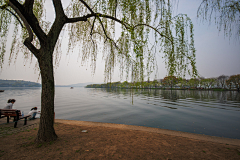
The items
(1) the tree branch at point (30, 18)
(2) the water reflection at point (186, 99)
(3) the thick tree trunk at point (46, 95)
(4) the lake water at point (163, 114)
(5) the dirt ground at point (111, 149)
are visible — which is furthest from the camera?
(2) the water reflection at point (186, 99)

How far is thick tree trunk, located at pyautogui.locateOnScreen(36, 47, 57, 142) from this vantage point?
404 cm

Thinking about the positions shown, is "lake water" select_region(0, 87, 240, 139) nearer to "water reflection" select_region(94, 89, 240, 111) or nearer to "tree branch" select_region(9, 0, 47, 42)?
"water reflection" select_region(94, 89, 240, 111)

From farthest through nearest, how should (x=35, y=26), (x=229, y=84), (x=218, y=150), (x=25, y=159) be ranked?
(x=229, y=84)
(x=218, y=150)
(x=35, y=26)
(x=25, y=159)

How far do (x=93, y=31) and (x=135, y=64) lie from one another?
2963 millimetres

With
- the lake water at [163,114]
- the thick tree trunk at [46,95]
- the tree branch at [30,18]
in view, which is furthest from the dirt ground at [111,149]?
the tree branch at [30,18]

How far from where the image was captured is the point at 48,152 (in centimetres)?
364

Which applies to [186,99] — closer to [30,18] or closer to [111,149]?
[111,149]

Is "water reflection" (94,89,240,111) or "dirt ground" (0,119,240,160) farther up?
"dirt ground" (0,119,240,160)

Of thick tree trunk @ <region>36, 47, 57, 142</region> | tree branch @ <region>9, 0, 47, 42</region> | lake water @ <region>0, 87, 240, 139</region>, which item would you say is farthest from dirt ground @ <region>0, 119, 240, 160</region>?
tree branch @ <region>9, 0, 47, 42</region>

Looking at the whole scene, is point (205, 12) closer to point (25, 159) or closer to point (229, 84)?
point (25, 159)

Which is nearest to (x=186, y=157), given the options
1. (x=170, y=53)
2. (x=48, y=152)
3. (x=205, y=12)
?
(x=170, y=53)

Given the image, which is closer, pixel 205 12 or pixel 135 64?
pixel 205 12

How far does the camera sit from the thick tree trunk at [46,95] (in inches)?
159

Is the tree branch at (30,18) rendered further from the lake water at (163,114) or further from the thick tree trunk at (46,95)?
the lake water at (163,114)
